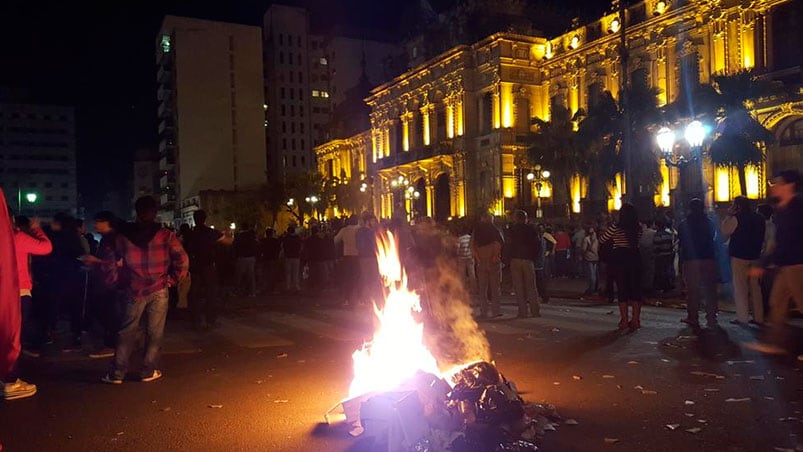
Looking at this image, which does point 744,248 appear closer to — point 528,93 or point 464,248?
point 464,248

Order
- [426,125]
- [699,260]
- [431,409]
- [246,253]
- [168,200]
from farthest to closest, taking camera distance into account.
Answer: [168,200]
[426,125]
[246,253]
[699,260]
[431,409]

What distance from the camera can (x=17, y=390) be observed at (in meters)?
6.77

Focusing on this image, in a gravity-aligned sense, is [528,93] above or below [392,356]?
above

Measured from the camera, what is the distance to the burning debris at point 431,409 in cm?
462

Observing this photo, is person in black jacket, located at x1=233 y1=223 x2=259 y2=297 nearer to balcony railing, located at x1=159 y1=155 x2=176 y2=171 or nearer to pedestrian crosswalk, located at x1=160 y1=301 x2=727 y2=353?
pedestrian crosswalk, located at x1=160 y1=301 x2=727 y2=353

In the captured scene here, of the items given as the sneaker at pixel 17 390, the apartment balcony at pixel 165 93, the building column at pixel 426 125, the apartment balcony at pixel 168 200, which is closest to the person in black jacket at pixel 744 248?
the sneaker at pixel 17 390

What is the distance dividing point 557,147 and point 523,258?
28.9 m

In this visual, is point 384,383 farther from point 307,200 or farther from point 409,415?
point 307,200

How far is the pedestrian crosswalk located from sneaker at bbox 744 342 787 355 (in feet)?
5.03

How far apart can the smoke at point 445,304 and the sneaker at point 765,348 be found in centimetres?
335

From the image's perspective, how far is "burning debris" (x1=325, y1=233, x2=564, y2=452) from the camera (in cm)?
462

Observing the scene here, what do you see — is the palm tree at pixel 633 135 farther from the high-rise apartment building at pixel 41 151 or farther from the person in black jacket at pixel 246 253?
the high-rise apartment building at pixel 41 151

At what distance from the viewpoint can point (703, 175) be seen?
1347 inches

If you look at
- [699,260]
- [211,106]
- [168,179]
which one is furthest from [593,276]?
[168,179]
